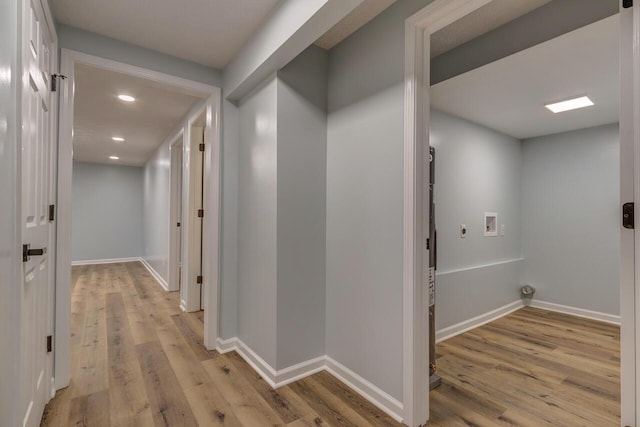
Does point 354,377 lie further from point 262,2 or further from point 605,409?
point 262,2

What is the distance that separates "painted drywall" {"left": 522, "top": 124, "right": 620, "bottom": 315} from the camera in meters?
3.52

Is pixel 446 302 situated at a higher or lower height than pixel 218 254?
lower

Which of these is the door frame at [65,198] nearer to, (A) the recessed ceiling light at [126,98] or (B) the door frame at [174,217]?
(A) the recessed ceiling light at [126,98]

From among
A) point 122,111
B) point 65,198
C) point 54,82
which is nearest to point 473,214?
point 65,198

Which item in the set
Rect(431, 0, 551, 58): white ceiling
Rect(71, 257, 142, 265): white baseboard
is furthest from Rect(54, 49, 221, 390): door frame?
Rect(71, 257, 142, 265): white baseboard

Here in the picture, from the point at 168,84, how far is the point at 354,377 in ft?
8.23

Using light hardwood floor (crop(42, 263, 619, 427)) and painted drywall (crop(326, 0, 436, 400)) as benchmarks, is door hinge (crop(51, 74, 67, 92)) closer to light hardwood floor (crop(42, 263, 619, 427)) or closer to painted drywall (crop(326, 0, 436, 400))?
painted drywall (crop(326, 0, 436, 400))

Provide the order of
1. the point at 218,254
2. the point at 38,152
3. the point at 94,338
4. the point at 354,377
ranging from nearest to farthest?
the point at 38,152
the point at 354,377
the point at 218,254
the point at 94,338

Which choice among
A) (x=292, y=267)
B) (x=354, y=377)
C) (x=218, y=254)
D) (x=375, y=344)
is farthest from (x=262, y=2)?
(x=354, y=377)

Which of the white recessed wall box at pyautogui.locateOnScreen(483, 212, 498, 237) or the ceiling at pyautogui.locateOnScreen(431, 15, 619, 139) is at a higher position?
the ceiling at pyautogui.locateOnScreen(431, 15, 619, 139)

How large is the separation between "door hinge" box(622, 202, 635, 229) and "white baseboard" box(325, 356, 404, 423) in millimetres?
1328

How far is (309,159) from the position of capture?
2203 mm

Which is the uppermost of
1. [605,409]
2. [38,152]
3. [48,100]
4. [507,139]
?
[507,139]

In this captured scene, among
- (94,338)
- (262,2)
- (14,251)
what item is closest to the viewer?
(14,251)
